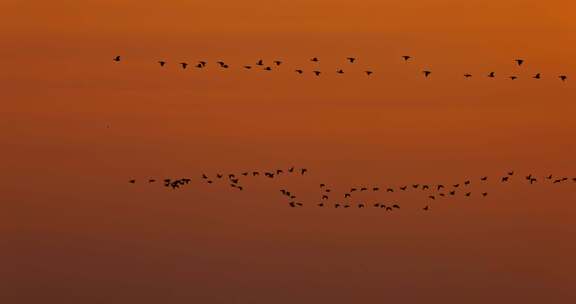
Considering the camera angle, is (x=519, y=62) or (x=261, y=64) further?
(x=261, y=64)

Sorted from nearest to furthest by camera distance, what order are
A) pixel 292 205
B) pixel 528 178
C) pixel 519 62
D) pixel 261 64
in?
pixel 519 62 → pixel 261 64 → pixel 528 178 → pixel 292 205

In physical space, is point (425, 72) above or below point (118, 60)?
below

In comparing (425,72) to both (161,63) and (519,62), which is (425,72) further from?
(161,63)

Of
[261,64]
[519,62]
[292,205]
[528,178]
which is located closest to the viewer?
[519,62]

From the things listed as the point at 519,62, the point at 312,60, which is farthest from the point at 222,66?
the point at 519,62

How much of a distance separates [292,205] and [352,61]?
17360 millimetres

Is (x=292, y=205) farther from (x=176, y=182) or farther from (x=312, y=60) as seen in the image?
(x=312, y=60)

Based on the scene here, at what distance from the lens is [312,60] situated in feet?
195

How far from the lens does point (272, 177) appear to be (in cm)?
7094

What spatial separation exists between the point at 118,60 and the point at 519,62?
834 inches

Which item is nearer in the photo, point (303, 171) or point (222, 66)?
point (222, 66)

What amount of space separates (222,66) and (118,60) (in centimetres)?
761

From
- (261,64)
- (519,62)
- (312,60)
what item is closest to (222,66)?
(261,64)

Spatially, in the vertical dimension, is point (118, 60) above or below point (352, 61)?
above
